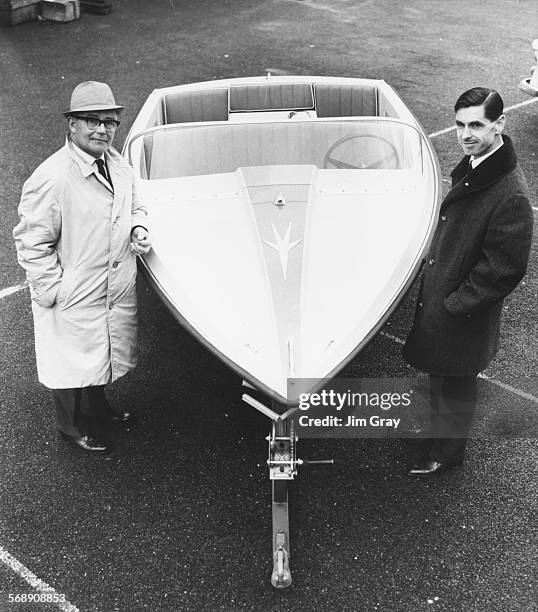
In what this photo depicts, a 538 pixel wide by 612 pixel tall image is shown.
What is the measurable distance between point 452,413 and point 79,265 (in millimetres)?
1902

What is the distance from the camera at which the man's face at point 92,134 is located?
9.76 ft

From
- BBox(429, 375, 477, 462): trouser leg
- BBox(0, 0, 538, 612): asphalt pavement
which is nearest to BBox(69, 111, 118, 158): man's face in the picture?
BBox(0, 0, 538, 612): asphalt pavement

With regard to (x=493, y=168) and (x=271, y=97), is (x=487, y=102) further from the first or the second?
(x=271, y=97)

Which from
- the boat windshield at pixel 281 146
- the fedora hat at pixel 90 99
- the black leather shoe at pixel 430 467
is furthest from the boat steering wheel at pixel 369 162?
the black leather shoe at pixel 430 467

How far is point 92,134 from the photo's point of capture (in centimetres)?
300

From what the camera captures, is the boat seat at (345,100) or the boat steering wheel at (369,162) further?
the boat seat at (345,100)

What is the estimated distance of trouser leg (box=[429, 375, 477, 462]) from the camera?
3.29 metres

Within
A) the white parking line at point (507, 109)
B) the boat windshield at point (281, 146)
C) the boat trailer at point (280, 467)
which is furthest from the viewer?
the white parking line at point (507, 109)

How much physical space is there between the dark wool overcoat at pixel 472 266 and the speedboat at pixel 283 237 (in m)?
0.27

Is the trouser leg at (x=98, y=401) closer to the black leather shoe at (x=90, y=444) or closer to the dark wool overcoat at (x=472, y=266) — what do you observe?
the black leather shoe at (x=90, y=444)

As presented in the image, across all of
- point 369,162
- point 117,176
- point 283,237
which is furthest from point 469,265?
point 369,162

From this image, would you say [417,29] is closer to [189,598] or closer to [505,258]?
[505,258]

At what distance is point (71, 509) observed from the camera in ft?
10.7

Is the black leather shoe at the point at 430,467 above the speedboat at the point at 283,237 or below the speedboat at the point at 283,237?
below
